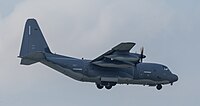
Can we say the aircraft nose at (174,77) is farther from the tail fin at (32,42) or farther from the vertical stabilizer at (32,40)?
the vertical stabilizer at (32,40)

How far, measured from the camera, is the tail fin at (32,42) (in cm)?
10369

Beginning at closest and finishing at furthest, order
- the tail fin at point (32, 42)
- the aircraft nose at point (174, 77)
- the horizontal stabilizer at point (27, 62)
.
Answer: the horizontal stabilizer at point (27, 62)
the tail fin at point (32, 42)
the aircraft nose at point (174, 77)

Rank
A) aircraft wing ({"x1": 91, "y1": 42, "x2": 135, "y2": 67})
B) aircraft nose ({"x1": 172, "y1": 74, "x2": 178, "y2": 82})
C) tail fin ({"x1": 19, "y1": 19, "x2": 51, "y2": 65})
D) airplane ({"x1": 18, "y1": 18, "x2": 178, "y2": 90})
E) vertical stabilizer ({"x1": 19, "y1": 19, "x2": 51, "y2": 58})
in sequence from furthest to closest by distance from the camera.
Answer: aircraft nose ({"x1": 172, "y1": 74, "x2": 178, "y2": 82}) < vertical stabilizer ({"x1": 19, "y1": 19, "x2": 51, "y2": 58}) < tail fin ({"x1": 19, "y1": 19, "x2": 51, "y2": 65}) < airplane ({"x1": 18, "y1": 18, "x2": 178, "y2": 90}) < aircraft wing ({"x1": 91, "y1": 42, "x2": 135, "y2": 67})

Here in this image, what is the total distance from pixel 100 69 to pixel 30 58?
7509mm

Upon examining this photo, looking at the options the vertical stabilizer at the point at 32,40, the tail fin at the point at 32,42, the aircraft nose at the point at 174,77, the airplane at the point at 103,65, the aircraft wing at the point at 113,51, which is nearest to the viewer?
the aircraft wing at the point at 113,51

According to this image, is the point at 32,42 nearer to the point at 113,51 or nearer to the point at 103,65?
the point at 103,65

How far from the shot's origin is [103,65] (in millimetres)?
103000

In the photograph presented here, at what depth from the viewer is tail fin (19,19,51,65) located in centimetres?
10369

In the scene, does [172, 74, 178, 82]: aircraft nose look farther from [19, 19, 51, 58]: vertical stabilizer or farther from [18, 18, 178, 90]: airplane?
[19, 19, 51, 58]: vertical stabilizer

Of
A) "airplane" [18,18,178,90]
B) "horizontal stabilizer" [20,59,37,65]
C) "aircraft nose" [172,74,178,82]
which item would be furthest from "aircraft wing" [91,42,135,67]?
"aircraft nose" [172,74,178,82]

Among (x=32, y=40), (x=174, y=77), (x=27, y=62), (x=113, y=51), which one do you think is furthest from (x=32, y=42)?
(x=174, y=77)

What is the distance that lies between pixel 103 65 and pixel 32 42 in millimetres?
7949

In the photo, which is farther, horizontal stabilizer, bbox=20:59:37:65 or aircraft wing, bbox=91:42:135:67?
horizontal stabilizer, bbox=20:59:37:65

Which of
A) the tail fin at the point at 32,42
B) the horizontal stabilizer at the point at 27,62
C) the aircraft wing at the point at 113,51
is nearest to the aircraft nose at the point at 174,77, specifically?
the aircraft wing at the point at 113,51
